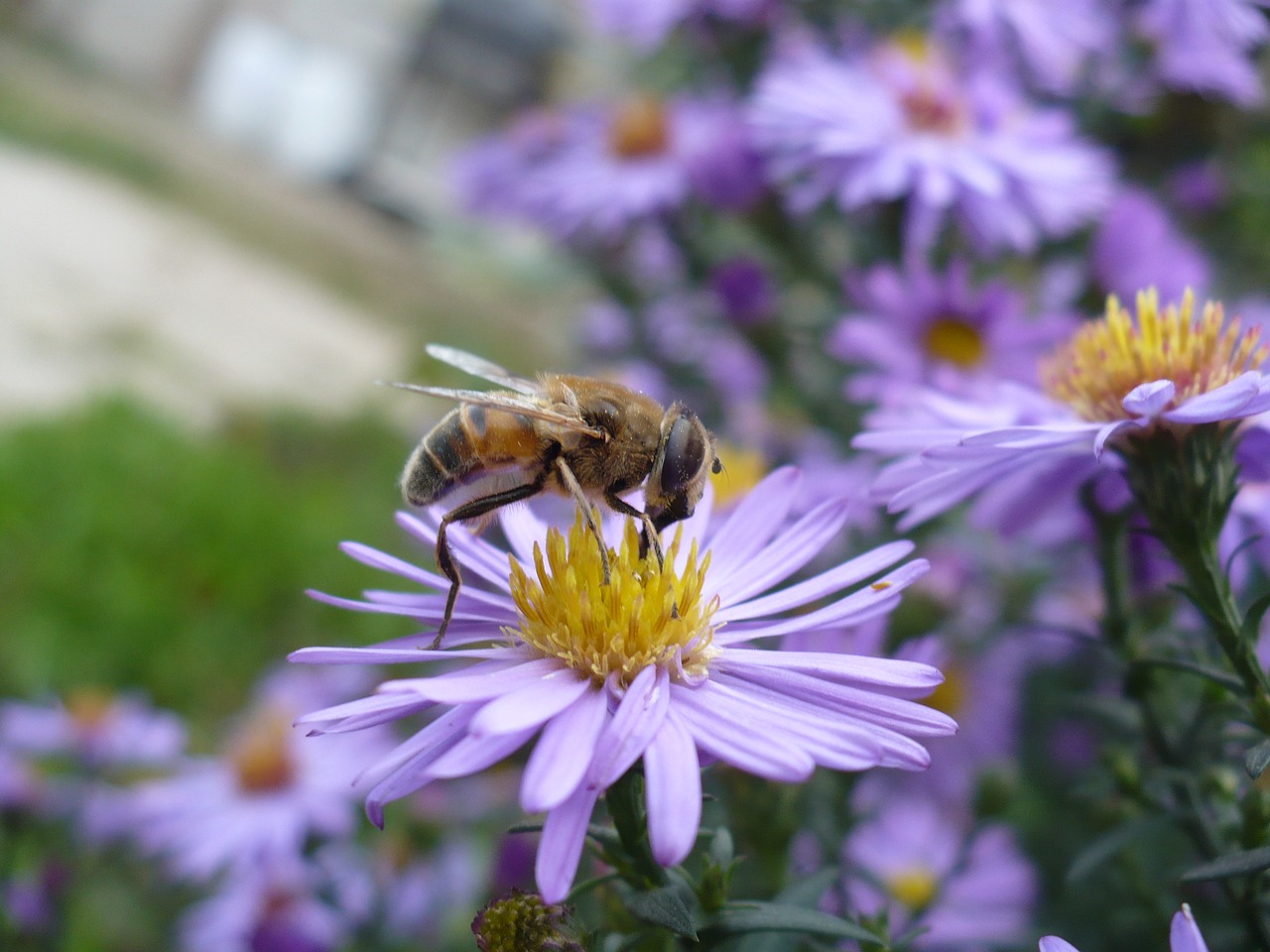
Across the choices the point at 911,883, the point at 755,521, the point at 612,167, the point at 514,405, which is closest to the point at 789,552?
the point at 755,521

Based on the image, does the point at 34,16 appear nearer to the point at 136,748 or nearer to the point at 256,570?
the point at 256,570

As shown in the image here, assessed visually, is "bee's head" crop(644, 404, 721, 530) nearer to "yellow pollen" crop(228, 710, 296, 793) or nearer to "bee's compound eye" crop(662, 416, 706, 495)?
"bee's compound eye" crop(662, 416, 706, 495)

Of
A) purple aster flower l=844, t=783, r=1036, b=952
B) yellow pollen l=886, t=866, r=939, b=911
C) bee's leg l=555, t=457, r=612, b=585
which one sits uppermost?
bee's leg l=555, t=457, r=612, b=585

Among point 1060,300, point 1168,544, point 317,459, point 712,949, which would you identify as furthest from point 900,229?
point 317,459

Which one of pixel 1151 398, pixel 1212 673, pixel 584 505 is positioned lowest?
pixel 584 505

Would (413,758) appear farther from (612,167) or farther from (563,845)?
(612,167)

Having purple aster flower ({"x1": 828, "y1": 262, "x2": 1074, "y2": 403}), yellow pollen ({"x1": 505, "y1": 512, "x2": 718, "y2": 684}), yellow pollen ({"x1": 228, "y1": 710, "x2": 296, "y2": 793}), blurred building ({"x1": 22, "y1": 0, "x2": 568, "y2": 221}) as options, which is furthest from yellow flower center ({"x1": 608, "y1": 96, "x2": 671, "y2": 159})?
blurred building ({"x1": 22, "y1": 0, "x2": 568, "y2": 221})
